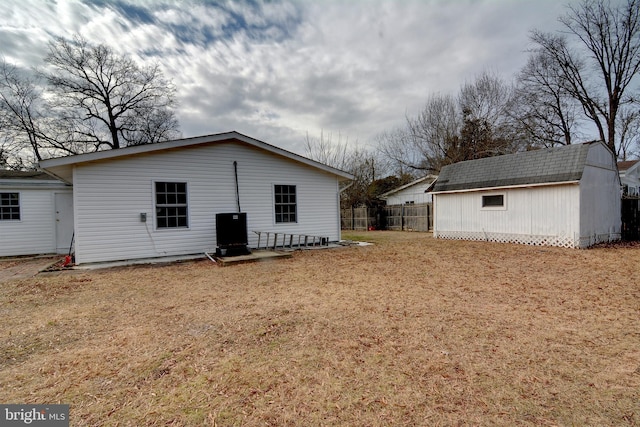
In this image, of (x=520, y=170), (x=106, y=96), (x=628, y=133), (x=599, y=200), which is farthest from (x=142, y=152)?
(x=628, y=133)

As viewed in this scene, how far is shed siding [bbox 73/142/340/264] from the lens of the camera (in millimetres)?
8031

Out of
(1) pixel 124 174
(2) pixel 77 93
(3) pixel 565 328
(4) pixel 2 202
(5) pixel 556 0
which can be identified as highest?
(5) pixel 556 0

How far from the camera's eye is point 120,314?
13.8ft

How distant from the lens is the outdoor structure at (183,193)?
8008mm

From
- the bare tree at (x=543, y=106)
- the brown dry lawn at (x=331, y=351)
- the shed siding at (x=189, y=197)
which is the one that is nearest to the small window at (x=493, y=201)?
the brown dry lawn at (x=331, y=351)

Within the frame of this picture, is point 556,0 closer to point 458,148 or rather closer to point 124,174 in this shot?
point 458,148

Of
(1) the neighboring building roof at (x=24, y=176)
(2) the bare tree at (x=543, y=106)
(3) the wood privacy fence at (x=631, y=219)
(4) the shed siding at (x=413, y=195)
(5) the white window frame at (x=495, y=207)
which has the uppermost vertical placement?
(2) the bare tree at (x=543, y=106)

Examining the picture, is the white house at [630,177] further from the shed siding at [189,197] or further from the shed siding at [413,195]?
the shed siding at [189,197]

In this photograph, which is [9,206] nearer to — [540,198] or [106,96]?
[106,96]

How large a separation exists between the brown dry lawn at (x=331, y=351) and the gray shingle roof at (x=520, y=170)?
5.55m

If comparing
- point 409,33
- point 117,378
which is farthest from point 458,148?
point 117,378

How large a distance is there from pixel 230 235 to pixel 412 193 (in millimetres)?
17165

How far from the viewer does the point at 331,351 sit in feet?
9.66

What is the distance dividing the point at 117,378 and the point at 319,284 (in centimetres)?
363
